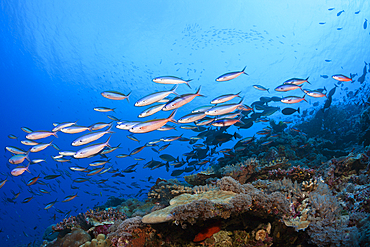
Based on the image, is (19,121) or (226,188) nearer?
(226,188)

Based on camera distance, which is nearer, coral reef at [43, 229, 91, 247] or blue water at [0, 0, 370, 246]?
coral reef at [43, 229, 91, 247]

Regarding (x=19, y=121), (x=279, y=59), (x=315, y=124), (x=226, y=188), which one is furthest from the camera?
(x=19, y=121)

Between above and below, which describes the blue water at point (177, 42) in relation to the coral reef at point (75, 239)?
above

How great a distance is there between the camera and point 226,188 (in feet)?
12.8

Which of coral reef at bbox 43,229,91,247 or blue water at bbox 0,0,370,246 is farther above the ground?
blue water at bbox 0,0,370,246

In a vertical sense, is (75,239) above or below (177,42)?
below

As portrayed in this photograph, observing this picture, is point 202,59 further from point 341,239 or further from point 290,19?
point 341,239

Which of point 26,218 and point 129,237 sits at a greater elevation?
point 26,218

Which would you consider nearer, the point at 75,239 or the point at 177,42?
the point at 75,239

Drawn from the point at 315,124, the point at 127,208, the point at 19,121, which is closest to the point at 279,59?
the point at 315,124

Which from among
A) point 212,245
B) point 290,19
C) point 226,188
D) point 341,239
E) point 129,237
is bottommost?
point 341,239

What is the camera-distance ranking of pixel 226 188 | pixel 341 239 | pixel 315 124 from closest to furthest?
pixel 341 239, pixel 226 188, pixel 315 124

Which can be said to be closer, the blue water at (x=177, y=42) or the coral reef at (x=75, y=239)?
the coral reef at (x=75, y=239)

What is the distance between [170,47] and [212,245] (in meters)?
32.8
